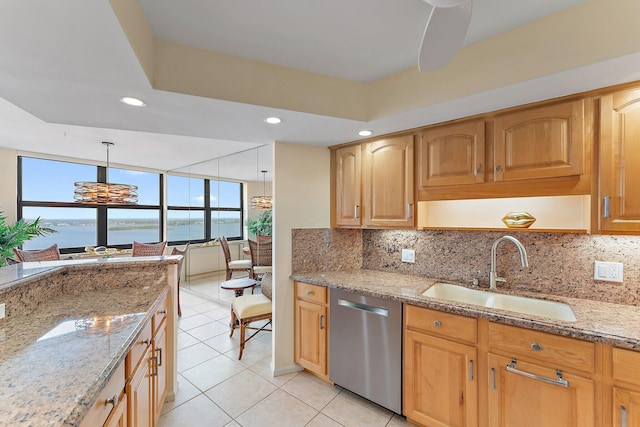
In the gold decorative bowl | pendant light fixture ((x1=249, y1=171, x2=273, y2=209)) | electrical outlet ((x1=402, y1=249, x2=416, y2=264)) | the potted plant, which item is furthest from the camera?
pendant light fixture ((x1=249, y1=171, x2=273, y2=209))

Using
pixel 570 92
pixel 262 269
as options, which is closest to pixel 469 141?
pixel 570 92

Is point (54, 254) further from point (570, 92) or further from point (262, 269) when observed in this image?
point (570, 92)

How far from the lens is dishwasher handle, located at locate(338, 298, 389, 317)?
1976 millimetres

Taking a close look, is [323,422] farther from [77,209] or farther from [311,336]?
[77,209]

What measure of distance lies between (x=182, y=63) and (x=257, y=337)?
9.52ft

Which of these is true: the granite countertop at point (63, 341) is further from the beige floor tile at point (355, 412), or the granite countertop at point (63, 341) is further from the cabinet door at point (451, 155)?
the cabinet door at point (451, 155)

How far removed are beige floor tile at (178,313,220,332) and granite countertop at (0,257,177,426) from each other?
1.88 m

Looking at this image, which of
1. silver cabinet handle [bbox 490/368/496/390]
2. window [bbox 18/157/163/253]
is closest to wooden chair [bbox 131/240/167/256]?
window [bbox 18/157/163/253]

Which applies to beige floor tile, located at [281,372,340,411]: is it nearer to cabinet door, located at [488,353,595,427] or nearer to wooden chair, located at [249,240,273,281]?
cabinet door, located at [488,353,595,427]

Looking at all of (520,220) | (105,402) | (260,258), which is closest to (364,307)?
(520,220)

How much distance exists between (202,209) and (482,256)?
4.83m

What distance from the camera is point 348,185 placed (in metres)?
2.59

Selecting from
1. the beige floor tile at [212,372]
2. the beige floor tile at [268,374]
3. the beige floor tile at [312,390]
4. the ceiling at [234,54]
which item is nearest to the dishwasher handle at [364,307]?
the beige floor tile at [312,390]

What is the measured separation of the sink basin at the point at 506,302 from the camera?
173 cm
